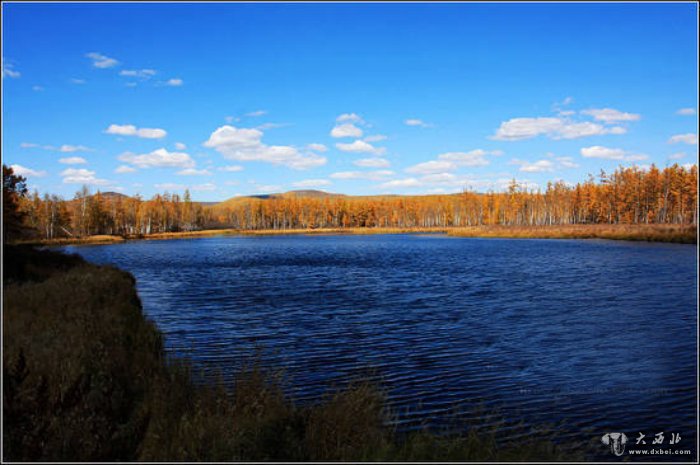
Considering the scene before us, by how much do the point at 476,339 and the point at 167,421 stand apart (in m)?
12.5

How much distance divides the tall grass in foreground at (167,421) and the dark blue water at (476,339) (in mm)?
2417

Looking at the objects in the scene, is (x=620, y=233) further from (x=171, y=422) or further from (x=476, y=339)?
(x=171, y=422)

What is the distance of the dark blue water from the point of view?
10727 millimetres

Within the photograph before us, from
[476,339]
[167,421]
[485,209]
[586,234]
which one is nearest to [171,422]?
[167,421]

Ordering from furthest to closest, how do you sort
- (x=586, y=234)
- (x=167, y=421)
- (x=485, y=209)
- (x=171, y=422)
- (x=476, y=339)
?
(x=485, y=209) < (x=586, y=234) < (x=476, y=339) < (x=171, y=422) < (x=167, y=421)

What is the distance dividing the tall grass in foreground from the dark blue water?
7.93ft

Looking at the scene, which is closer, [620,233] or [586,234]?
[620,233]

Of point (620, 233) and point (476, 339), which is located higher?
point (620, 233)

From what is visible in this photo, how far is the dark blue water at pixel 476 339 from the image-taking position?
35.2 feet

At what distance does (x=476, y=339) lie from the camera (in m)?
17.0

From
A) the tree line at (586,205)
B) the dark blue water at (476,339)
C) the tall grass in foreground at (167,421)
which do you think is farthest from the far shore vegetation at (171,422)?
the tree line at (586,205)

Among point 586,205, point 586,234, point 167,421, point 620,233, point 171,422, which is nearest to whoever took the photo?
point 167,421

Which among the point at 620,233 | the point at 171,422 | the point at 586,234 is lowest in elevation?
the point at 171,422

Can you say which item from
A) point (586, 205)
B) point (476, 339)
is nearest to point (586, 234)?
point (586, 205)
